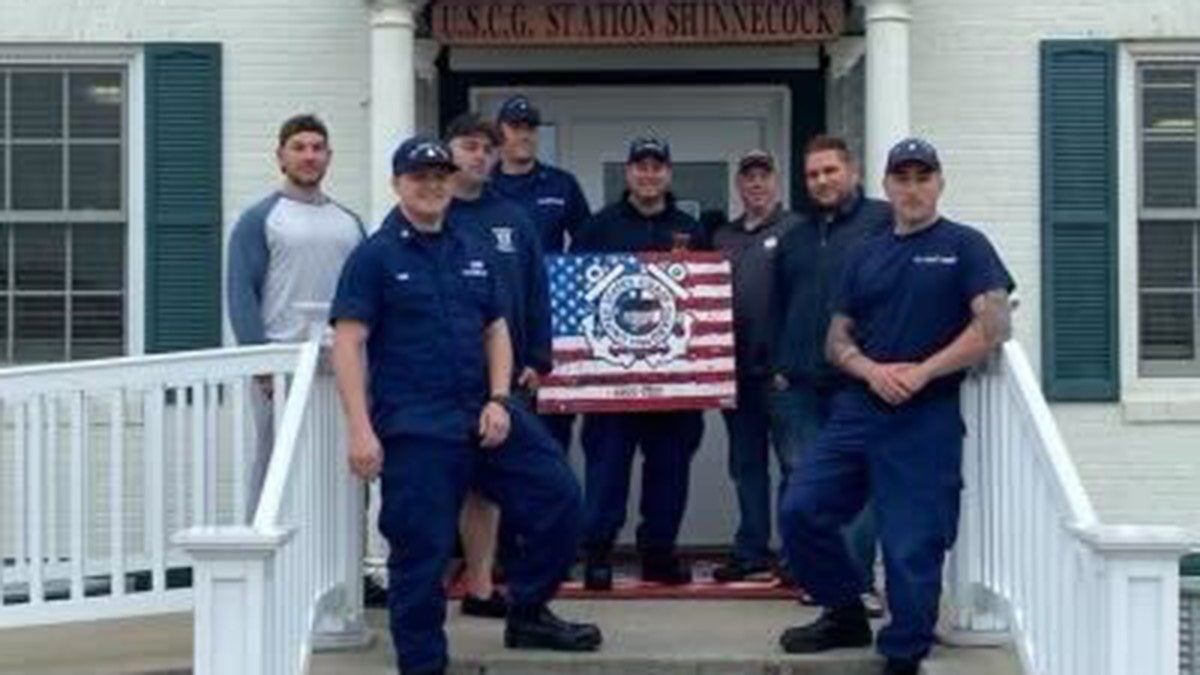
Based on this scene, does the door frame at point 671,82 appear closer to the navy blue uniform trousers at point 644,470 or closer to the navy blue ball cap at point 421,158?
the navy blue uniform trousers at point 644,470

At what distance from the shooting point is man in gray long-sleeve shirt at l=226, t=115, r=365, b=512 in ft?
26.5

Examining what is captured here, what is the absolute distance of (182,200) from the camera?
10438 mm

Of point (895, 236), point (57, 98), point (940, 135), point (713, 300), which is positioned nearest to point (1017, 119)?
point (940, 135)

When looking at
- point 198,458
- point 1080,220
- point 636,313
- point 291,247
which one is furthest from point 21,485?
point 1080,220


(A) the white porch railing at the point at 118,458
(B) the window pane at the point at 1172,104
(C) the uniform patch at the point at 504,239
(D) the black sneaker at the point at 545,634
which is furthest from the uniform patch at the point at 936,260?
(B) the window pane at the point at 1172,104

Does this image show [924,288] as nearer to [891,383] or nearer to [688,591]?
[891,383]

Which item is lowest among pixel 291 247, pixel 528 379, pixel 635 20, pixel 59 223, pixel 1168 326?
pixel 528 379

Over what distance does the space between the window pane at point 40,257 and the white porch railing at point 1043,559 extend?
5.10 metres

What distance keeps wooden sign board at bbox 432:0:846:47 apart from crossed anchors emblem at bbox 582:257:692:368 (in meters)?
1.49

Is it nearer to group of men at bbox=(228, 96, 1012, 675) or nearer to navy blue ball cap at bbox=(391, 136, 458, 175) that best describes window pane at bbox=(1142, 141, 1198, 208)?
group of men at bbox=(228, 96, 1012, 675)

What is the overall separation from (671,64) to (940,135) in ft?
4.78

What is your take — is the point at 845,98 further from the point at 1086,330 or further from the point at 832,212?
the point at 832,212

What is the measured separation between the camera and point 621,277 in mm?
8805

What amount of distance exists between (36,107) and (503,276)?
4205 mm
